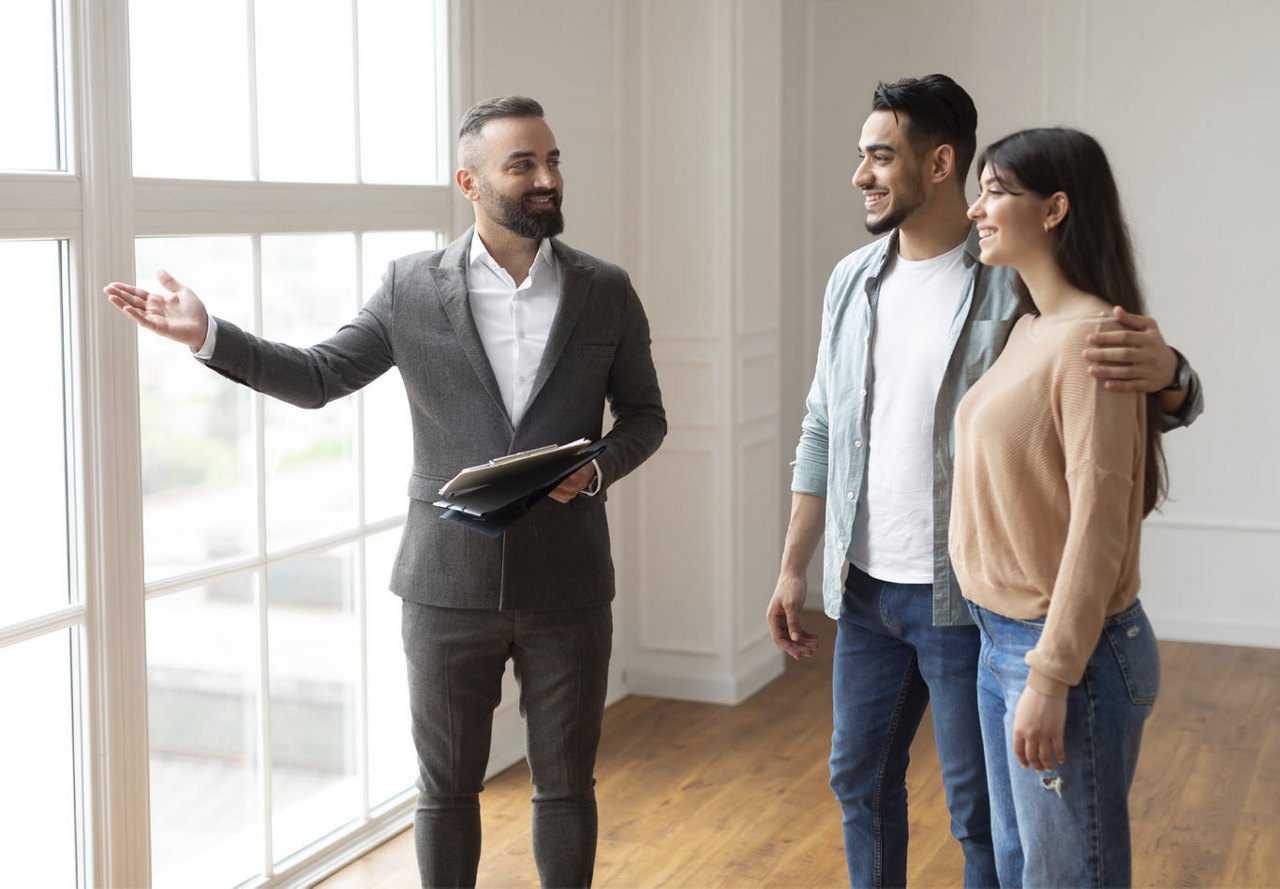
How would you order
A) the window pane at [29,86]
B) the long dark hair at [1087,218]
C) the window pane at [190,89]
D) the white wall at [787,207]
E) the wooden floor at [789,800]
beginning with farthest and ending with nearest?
the white wall at [787,207] < the wooden floor at [789,800] < the window pane at [190,89] < the window pane at [29,86] < the long dark hair at [1087,218]

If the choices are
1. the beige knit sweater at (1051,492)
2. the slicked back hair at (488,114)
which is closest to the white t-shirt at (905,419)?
the beige knit sweater at (1051,492)

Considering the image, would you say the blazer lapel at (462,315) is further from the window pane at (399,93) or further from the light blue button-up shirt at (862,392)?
the window pane at (399,93)

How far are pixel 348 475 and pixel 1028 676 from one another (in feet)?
6.61

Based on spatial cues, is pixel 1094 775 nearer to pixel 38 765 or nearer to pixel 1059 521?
pixel 1059 521

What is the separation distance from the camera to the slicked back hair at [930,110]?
7.32 feet

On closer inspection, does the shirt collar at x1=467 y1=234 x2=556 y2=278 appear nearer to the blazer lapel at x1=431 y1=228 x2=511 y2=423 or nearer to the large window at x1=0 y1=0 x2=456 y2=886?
the blazer lapel at x1=431 y1=228 x2=511 y2=423

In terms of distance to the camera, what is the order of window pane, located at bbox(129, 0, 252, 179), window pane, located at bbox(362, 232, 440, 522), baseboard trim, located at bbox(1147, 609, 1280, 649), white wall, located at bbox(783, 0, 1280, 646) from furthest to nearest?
baseboard trim, located at bbox(1147, 609, 1280, 649)
white wall, located at bbox(783, 0, 1280, 646)
window pane, located at bbox(362, 232, 440, 522)
window pane, located at bbox(129, 0, 252, 179)

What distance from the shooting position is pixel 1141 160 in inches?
214

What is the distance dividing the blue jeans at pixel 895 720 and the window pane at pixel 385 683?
143 cm

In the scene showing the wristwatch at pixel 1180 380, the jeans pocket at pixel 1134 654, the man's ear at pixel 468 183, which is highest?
the man's ear at pixel 468 183

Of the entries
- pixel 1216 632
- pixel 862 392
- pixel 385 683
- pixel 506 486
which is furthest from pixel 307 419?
pixel 1216 632

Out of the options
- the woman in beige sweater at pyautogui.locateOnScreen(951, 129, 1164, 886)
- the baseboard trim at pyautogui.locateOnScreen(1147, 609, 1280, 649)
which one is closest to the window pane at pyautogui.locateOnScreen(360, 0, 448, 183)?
the woman in beige sweater at pyautogui.locateOnScreen(951, 129, 1164, 886)

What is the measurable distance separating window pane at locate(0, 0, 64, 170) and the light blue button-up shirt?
140 centimetres

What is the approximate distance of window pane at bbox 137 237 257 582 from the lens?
9.03 feet
